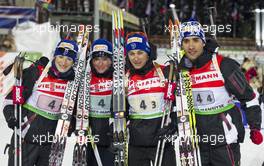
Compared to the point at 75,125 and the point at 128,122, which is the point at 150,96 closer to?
the point at 128,122

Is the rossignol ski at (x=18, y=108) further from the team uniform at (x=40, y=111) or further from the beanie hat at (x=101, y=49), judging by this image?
the beanie hat at (x=101, y=49)

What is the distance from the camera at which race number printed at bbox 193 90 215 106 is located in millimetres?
4047

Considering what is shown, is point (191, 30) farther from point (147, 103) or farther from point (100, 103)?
point (100, 103)

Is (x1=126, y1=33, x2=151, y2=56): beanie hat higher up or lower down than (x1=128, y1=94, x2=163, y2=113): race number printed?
higher up

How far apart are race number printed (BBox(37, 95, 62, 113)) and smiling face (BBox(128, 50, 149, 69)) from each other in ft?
2.29

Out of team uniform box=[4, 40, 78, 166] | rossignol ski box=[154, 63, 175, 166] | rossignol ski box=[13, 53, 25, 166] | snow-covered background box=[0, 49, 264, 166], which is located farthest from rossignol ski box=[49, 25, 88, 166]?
snow-covered background box=[0, 49, 264, 166]

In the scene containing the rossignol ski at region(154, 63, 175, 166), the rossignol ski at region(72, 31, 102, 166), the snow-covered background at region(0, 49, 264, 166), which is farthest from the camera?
the snow-covered background at region(0, 49, 264, 166)

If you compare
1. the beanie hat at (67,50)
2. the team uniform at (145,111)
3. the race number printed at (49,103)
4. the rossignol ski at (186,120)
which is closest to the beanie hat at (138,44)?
the team uniform at (145,111)

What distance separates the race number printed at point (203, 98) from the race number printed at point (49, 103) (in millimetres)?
1128

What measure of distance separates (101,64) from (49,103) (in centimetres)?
55

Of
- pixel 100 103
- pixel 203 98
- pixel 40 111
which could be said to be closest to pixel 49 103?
pixel 40 111

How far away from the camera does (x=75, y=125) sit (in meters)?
4.59

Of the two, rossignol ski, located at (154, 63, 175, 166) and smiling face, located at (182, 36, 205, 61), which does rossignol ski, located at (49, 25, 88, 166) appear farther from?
smiling face, located at (182, 36, 205, 61)

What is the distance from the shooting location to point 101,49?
4.43m
